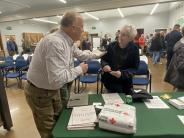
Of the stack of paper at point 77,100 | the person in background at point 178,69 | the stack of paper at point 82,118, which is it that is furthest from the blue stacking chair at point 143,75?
the stack of paper at point 82,118

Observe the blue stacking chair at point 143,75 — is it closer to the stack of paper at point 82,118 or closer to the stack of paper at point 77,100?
the stack of paper at point 77,100

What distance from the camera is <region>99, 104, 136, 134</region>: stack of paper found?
3.84 feet

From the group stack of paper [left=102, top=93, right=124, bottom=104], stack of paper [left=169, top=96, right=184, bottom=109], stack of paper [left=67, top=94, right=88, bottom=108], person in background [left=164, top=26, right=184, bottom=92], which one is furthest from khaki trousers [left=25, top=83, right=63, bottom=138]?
person in background [left=164, top=26, right=184, bottom=92]

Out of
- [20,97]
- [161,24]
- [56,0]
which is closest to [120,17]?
[161,24]

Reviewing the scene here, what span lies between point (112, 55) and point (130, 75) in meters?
0.32

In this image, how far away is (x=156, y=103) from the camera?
170cm

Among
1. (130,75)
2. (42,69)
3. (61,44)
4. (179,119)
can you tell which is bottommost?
(179,119)

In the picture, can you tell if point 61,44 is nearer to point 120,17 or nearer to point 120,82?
point 120,82

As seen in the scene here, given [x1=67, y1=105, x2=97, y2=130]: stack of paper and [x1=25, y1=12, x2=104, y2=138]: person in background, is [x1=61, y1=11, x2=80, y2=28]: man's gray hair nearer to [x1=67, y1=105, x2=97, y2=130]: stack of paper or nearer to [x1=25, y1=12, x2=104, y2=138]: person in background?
[x1=25, y1=12, x2=104, y2=138]: person in background

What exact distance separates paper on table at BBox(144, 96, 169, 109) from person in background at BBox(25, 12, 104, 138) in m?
0.67

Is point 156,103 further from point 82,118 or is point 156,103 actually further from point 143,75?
point 143,75

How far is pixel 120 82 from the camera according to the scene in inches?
90.5

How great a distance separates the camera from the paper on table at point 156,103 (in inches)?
64.1

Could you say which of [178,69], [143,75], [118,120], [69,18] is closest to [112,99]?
[118,120]
